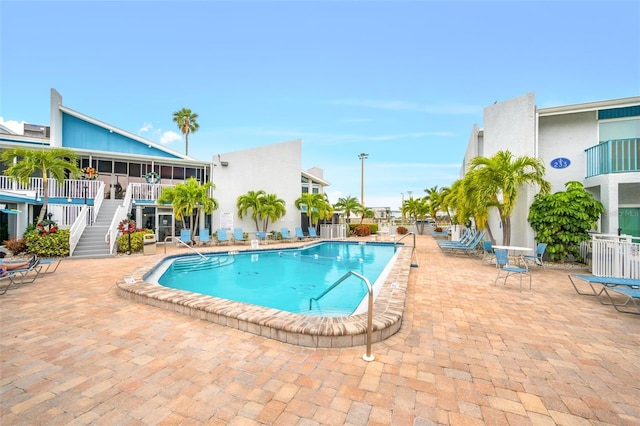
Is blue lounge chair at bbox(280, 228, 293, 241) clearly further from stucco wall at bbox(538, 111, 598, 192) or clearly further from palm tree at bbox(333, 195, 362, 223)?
stucco wall at bbox(538, 111, 598, 192)

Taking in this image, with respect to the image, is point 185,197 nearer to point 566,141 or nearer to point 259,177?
point 259,177

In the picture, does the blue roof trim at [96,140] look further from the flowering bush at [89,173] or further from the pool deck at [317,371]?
the pool deck at [317,371]

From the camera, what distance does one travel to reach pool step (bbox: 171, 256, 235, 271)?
10.6m

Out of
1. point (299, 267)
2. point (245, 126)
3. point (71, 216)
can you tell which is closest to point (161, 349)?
point (299, 267)

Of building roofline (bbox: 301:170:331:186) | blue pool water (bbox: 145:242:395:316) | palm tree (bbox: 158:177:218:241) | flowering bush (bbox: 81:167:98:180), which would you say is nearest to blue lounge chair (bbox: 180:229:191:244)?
palm tree (bbox: 158:177:218:241)

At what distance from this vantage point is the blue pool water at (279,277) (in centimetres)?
688

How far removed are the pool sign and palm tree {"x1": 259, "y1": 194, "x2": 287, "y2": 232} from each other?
48.4ft

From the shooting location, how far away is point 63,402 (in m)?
2.36

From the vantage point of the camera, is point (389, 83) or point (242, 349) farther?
point (389, 83)

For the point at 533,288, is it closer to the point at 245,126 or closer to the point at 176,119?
the point at 245,126

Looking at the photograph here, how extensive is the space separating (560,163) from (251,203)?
16.4 meters

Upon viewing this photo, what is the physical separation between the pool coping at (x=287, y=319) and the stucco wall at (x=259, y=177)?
13418 mm

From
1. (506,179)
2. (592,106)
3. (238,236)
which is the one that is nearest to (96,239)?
(238,236)

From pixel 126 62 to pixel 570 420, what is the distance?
20.3 metres
